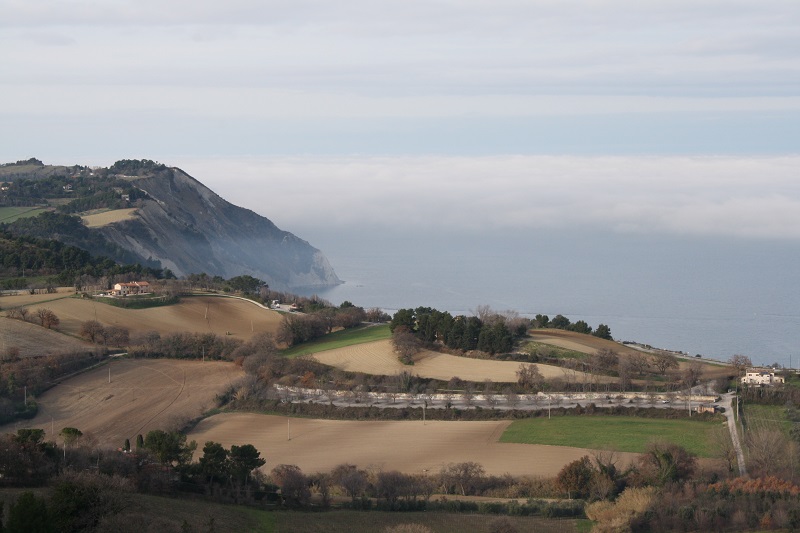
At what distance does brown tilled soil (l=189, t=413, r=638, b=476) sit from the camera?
104 ft

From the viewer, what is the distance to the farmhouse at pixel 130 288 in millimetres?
59000

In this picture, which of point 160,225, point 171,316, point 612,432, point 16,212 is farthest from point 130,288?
point 16,212

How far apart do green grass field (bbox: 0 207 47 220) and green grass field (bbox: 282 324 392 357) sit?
5188 cm

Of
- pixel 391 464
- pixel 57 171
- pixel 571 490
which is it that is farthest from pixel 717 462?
pixel 57 171

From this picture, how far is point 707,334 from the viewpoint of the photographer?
65.8 meters

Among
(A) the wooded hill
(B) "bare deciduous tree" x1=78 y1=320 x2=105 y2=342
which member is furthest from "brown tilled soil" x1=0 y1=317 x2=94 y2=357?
(A) the wooded hill

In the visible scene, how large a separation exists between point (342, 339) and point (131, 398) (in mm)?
14202

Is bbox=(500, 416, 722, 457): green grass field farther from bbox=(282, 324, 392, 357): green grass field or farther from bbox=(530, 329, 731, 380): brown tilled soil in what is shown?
bbox=(282, 324, 392, 357): green grass field

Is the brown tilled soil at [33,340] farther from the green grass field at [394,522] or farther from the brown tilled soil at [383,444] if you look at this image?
the green grass field at [394,522]

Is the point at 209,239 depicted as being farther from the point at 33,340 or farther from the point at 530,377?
the point at 530,377

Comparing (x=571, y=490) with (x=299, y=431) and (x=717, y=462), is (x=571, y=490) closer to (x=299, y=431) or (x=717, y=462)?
(x=717, y=462)

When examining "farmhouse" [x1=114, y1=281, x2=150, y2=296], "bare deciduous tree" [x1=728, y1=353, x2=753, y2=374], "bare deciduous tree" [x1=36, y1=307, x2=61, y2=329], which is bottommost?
"bare deciduous tree" [x1=728, y1=353, x2=753, y2=374]

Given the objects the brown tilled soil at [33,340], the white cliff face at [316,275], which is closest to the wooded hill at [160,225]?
the white cliff face at [316,275]

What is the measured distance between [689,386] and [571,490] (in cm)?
1636
